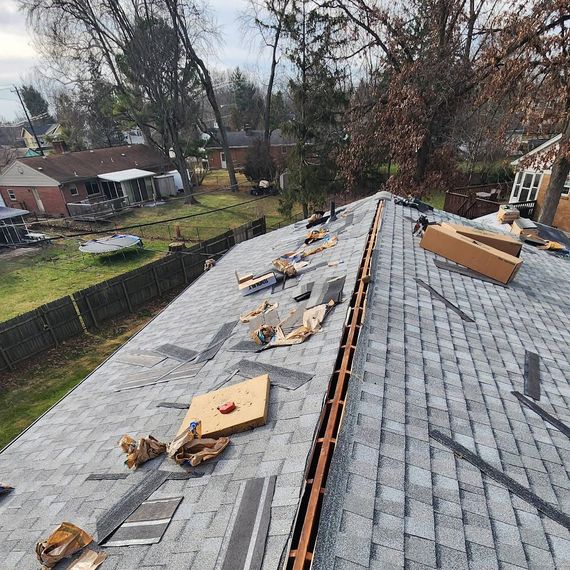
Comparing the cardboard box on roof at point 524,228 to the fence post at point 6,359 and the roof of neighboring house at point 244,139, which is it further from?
the roof of neighboring house at point 244,139

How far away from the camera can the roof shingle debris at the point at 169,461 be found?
2934mm

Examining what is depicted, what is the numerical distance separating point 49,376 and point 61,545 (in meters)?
11.7

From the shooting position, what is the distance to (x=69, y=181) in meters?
32.0

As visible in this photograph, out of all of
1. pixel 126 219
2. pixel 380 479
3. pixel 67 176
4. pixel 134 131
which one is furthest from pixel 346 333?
pixel 134 131

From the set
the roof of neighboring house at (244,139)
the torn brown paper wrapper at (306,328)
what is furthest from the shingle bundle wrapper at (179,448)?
the roof of neighboring house at (244,139)

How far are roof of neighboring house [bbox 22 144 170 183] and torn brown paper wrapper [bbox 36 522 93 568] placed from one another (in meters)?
35.1

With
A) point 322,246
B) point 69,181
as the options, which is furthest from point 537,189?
point 69,181

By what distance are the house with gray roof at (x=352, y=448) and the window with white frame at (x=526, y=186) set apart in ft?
69.5

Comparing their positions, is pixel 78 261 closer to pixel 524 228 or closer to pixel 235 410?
pixel 235 410

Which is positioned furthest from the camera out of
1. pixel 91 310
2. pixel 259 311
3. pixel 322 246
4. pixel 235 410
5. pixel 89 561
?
pixel 91 310

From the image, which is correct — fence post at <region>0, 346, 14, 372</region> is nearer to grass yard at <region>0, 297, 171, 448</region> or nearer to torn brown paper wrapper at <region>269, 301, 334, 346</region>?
grass yard at <region>0, 297, 171, 448</region>

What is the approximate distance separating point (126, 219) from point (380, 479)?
3266cm

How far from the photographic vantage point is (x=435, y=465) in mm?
3293

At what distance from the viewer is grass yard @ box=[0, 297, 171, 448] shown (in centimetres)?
1102
